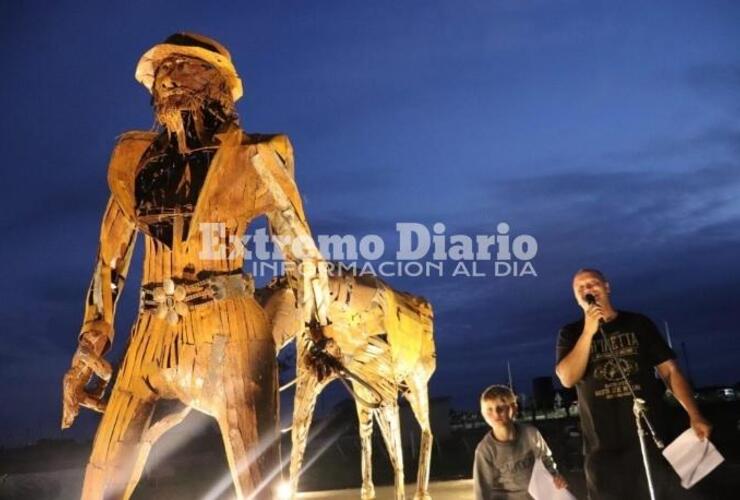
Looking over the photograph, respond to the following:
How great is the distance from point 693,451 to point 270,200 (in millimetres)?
2424

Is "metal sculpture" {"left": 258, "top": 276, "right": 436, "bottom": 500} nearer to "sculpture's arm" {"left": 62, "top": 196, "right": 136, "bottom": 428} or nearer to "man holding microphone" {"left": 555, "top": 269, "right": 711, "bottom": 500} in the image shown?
"sculpture's arm" {"left": 62, "top": 196, "right": 136, "bottom": 428}

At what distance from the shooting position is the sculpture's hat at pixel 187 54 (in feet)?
10.3

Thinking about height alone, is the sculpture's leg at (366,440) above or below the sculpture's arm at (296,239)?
below

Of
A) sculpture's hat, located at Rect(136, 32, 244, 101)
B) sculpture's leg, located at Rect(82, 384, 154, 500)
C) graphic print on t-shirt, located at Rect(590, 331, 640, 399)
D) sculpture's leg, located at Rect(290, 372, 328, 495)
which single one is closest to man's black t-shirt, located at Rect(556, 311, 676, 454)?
→ graphic print on t-shirt, located at Rect(590, 331, 640, 399)

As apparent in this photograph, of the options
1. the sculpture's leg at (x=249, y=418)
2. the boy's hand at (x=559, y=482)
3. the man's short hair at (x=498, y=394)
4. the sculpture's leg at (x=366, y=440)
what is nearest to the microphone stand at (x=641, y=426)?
the boy's hand at (x=559, y=482)

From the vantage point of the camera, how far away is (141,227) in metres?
3.10

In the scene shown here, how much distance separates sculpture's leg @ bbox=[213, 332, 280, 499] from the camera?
9.17ft

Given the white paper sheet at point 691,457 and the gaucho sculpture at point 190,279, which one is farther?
the white paper sheet at point 691,457

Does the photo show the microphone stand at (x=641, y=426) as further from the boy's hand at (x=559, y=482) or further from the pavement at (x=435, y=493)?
the pavement at (x=435, y=493)

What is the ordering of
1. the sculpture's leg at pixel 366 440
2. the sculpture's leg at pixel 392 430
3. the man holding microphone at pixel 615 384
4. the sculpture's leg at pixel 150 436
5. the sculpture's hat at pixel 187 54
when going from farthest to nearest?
the sculpture's leg at pixel 366 440
the sculpture's leg at pixel 392 430
the man holding microphone at pixel 615 384
the sculpture's hat at pixel 187 54
the sculpture's leg at pixel 150 436

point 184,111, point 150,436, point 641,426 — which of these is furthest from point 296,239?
point 641,426

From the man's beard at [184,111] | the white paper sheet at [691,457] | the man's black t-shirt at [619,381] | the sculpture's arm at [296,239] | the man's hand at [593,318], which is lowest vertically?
the white paper sheet at [691,457]

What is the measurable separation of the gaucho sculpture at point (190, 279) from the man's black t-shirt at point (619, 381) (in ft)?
4.92

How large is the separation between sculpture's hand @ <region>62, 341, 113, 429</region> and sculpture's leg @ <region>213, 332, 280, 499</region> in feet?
1.87
